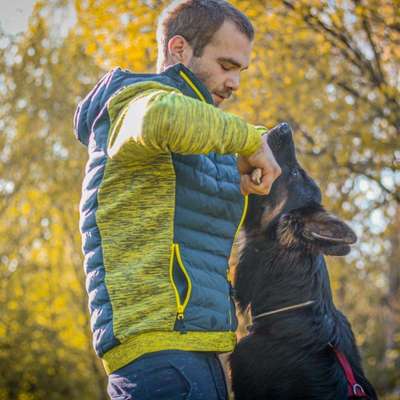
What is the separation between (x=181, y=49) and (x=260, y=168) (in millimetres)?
653

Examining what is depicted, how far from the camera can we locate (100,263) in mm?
2639

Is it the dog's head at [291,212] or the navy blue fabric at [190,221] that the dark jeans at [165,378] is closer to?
the navy blue fabric at [190,221]

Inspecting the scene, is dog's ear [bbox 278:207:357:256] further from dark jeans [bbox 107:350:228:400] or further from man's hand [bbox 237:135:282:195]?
dark jeans [bbox 107:350:228:400]

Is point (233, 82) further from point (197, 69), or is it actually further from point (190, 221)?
point (190, 221)

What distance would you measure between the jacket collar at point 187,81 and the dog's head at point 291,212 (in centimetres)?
68

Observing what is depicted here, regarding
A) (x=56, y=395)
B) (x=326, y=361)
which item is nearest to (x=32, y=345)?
(x=56, y=395)

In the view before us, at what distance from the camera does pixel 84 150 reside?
30.1 ft

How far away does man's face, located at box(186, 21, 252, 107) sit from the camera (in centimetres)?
291

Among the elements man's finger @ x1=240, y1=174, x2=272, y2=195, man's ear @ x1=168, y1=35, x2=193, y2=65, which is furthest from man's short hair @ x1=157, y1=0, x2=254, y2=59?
man's finger @ x1=240, y1=174, x2=272, y2=195

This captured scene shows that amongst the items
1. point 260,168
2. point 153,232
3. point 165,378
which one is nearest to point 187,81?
point 260,168

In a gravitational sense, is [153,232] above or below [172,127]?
below

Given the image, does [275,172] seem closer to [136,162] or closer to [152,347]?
[136,162]

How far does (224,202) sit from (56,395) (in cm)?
886

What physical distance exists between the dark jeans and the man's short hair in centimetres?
118
